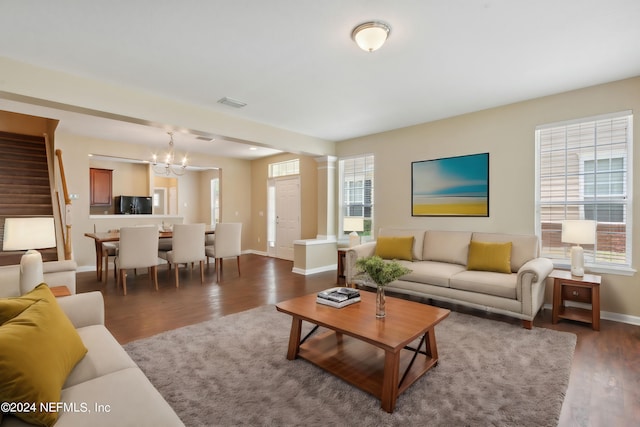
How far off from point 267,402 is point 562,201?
388 cm

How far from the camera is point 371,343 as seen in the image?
6.29ft

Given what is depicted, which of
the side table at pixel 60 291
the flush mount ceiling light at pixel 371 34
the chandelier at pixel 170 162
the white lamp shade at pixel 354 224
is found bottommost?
the side table at pixel 60 291

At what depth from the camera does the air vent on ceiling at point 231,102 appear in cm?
380

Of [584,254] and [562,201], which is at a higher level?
[562,201]

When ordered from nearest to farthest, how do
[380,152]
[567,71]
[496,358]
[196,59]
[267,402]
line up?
[267,402] → [496,358] → [196,59] → [567,71] → [380,152]

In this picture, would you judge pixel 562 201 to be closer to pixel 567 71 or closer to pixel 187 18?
pixel 567 71

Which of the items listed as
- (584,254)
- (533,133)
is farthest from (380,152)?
(584,254)

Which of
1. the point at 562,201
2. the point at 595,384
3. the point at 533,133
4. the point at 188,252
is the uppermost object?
the point at 533,133

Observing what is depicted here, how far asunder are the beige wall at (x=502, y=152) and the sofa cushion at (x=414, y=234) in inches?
10.2

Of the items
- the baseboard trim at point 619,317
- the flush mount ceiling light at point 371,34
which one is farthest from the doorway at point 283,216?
the baseboard trim at point 619,317

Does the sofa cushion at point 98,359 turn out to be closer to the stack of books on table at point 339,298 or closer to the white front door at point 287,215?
the stack of books on table at point 339,298

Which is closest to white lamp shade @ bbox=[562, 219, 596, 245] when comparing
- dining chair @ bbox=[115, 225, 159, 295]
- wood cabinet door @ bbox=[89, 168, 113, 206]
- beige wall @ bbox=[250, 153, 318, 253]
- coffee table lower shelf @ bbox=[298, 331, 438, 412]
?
coffee table lower shelf @ bbox=[298, 331, 438, 412]

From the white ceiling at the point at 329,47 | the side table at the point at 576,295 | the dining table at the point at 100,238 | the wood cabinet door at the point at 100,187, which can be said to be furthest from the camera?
the wood cabinet door at the point at 100,187

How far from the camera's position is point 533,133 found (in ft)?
12.5
